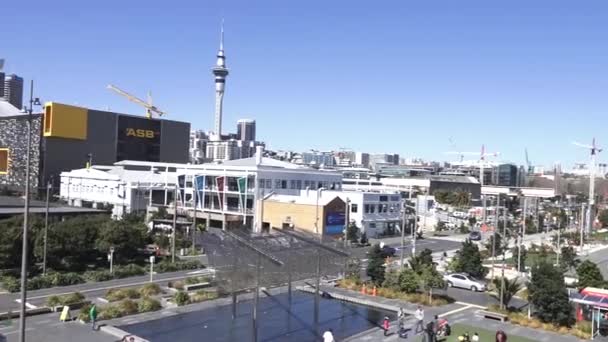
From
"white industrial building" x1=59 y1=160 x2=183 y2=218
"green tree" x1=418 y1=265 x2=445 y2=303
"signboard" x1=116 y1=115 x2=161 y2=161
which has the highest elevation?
"signboard" x1=116 y1=115 x2=161 y2=161

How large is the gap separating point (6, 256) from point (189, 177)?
37248 mm

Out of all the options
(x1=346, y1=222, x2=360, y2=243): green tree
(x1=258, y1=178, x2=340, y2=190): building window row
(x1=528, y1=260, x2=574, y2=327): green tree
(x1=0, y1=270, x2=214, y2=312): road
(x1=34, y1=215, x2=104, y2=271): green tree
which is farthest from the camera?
(x1=258, y1=178, x2=340, y2=190): building window row

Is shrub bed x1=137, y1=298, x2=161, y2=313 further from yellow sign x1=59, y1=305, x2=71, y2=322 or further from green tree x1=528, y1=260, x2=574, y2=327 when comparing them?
green tree x1=528, y1=260, x2=574, y2=327

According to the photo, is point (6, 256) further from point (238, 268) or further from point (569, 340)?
point (569, 340)

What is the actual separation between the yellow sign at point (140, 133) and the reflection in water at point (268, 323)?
8414cm

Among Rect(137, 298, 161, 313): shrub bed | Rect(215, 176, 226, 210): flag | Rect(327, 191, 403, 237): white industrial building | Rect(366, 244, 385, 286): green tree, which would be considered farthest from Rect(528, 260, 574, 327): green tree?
Rect(215, 176, 226, 210): flag

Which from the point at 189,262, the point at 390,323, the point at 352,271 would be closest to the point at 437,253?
the point at 352,271

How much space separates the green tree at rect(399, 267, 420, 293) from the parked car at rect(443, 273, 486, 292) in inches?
170

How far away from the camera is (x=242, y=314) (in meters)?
26.0

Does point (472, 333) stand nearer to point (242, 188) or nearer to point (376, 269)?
point (376, 269)

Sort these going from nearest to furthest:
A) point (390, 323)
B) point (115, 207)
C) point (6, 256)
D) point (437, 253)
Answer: point (390, 323)
point (6, 256)
point (437, 253)
point (115, 207)

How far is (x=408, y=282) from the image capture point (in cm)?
3030

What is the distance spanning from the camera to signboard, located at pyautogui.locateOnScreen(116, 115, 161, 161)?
105m

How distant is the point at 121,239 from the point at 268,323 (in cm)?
1572
